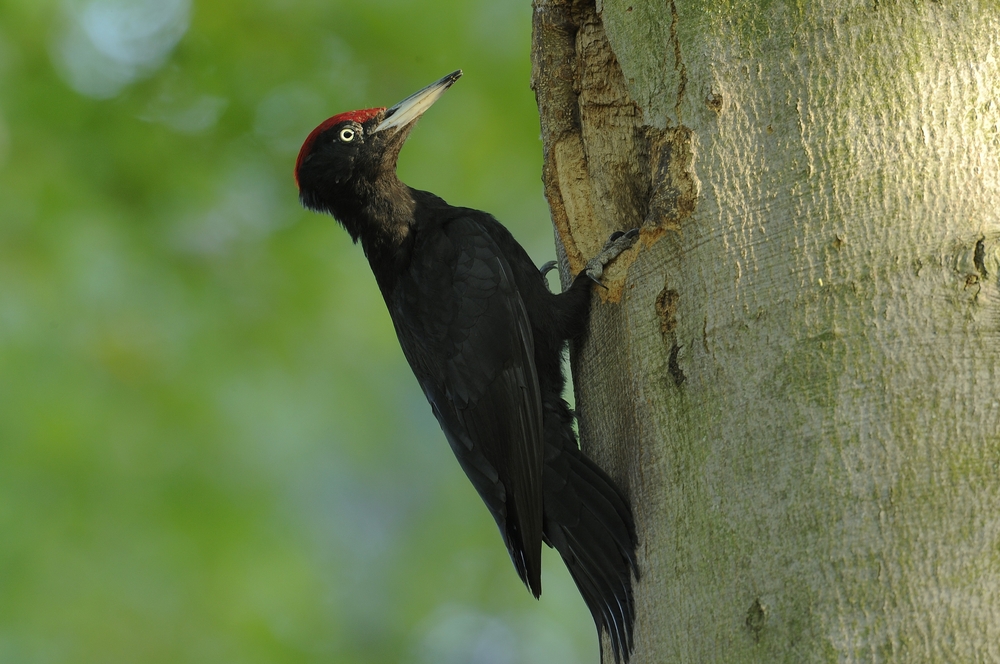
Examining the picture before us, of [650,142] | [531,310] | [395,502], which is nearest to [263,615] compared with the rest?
[395,502]

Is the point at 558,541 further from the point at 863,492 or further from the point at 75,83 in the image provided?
the point at 75,83

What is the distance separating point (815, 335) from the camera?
5.48 ft

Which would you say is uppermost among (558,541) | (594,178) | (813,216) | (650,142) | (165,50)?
(165,50)

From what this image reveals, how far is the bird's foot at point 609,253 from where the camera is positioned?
2324mm

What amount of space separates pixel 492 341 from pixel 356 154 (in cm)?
108

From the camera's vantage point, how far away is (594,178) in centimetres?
260

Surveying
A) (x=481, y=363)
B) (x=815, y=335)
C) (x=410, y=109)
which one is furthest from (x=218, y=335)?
(x=815, y=335)

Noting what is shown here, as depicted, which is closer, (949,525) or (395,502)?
(949,525)

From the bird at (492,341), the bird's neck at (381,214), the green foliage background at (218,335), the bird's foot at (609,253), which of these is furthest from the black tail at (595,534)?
the green foliage background at (218,335)

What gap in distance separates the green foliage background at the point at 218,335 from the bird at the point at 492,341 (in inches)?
38.6

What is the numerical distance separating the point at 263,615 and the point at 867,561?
11.0ft

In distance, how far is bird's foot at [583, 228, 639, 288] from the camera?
2.32 meters

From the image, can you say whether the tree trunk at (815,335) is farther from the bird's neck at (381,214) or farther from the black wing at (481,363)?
the bird's neck at (381,214)

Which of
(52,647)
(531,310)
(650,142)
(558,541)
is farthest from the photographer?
(52,647)
